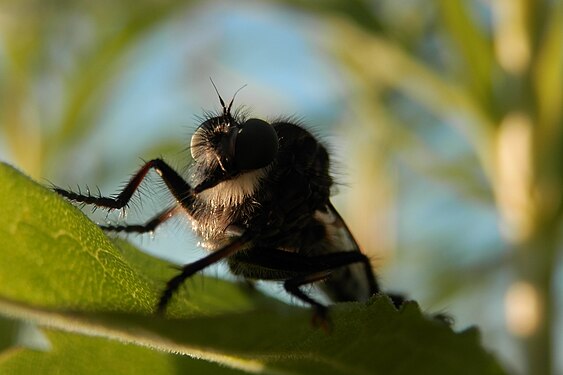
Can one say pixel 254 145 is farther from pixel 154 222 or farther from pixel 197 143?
pixel 154 222

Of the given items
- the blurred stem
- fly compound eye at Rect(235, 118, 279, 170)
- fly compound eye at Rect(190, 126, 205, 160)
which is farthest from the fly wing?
the blurred stem

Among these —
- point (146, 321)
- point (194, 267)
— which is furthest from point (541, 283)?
point (146, 321)

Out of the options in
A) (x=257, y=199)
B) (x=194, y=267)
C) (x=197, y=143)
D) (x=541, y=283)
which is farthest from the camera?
(x=541, y=283)

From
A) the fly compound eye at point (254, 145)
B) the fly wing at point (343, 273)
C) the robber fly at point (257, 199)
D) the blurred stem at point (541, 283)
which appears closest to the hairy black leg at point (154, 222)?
the robber fly at point (257, 199)

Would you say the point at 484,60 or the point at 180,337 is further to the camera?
the point at 484,60

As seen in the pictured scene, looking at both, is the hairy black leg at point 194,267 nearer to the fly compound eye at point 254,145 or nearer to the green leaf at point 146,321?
the green leaf at point 146,321

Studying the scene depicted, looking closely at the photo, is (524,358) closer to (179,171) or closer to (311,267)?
(311,267)

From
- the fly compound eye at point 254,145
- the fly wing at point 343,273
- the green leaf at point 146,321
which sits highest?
the fly compound eye at point 254,145

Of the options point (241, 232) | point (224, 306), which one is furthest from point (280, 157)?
point (224, 306)
